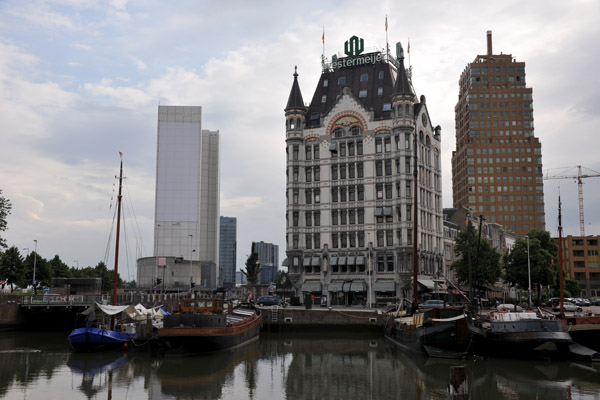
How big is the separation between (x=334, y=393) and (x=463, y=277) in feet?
208

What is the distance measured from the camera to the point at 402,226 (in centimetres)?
→ 8931

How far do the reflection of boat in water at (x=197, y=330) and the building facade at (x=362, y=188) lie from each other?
34.7m

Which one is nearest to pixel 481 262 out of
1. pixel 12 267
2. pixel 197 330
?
pixel 197 330

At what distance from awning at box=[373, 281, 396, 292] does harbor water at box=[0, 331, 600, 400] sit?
31.6 metres

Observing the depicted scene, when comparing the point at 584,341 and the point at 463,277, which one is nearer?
the point at 584,341

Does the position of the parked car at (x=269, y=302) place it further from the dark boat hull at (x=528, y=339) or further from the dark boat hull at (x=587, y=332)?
the dark boat hull at (x=587, y=332)

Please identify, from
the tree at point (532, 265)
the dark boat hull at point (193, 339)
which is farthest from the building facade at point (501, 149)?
the dark boat hull at point (193, 339)

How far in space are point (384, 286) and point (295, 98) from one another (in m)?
35.2

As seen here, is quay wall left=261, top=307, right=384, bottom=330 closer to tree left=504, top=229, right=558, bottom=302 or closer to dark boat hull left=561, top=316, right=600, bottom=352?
dark boat hull left=561, top=316, right=600, bottom=352

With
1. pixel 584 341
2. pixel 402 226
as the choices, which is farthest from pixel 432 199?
pixel 584 341

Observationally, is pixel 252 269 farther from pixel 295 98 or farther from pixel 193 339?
pixel 193 339

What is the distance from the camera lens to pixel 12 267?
9900cm

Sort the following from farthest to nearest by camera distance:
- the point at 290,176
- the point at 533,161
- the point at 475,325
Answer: the point at 533,161
the point at 290,176
the point at 475,325

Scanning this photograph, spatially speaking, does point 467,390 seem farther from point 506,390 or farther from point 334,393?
point 334,393
